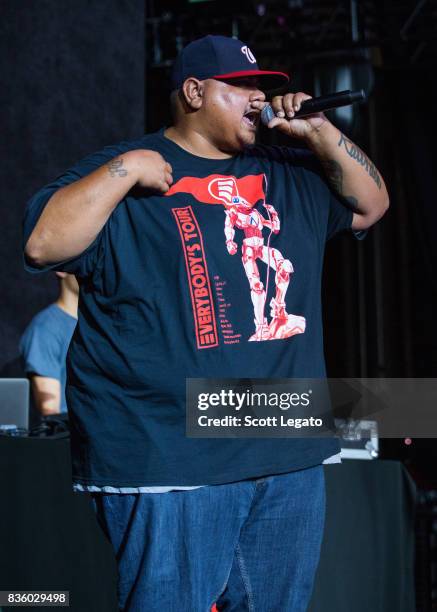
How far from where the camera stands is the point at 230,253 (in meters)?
1.36

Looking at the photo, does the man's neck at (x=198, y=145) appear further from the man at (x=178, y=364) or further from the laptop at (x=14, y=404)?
the laptop at (x=14, y=404)

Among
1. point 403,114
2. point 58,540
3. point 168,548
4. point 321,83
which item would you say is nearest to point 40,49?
point 321,83

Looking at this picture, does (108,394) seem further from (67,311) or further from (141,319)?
(67,311)

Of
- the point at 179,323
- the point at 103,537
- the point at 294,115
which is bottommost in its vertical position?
the point at 103,537

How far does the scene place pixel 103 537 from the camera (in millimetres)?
2152

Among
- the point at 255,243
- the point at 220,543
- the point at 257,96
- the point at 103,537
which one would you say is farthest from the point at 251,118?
the point at 103,537

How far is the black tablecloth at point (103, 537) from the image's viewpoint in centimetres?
206

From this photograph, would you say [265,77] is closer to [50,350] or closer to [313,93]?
[50,350]

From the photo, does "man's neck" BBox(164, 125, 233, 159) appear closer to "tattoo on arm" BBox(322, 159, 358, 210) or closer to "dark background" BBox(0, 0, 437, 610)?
"tattoo on arm" BBox(322, 159, 358, 210)

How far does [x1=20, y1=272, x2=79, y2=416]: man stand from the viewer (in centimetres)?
297

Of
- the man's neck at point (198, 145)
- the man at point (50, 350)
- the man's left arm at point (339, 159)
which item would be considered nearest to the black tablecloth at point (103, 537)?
the man at point (50, 350)

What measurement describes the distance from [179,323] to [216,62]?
1.78 feet

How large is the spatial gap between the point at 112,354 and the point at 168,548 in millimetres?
333

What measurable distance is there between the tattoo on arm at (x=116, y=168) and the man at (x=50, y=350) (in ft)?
5.60
